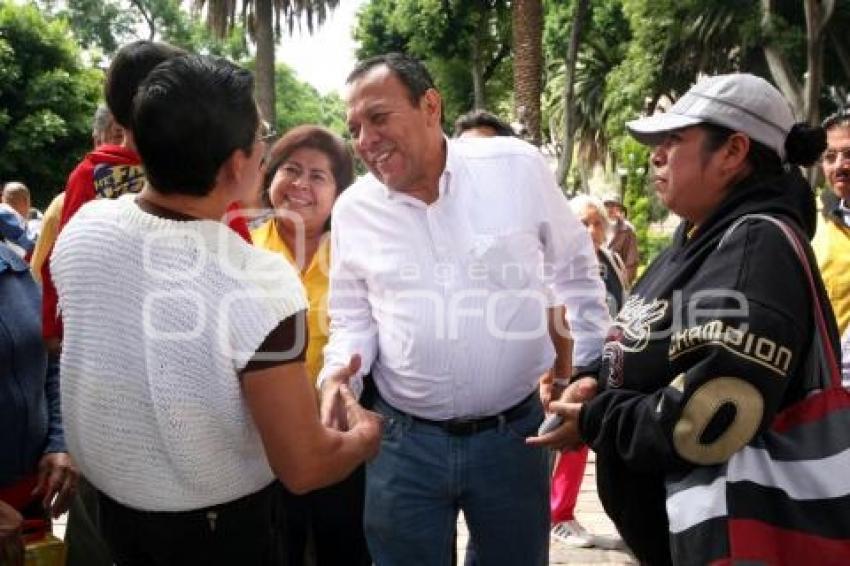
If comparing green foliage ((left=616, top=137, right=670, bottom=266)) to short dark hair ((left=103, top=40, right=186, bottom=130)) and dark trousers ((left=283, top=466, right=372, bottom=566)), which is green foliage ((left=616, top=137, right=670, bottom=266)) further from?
short dark hair ((left=103, top=40, right=186, bottom=130))

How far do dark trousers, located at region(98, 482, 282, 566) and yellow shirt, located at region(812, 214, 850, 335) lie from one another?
8.28ft

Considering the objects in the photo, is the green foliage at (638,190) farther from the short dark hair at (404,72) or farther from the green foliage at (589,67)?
the short dark hair at (404,72)

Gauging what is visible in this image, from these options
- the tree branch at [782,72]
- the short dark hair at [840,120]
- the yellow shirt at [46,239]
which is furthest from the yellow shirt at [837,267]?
the tree branch at [782,72]

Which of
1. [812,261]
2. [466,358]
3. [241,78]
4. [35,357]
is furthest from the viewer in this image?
[466,358]

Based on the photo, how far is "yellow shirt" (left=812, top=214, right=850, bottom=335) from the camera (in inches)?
133

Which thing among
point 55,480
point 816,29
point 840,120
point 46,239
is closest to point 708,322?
point 55,480

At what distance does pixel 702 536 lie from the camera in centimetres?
171

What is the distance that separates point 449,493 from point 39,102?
21.5 m

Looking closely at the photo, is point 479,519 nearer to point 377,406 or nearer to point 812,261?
point 377,406

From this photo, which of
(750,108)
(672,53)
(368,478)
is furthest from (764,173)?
(672,53)

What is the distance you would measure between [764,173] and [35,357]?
6.00 ft

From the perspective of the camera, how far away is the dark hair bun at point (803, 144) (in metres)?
1.96

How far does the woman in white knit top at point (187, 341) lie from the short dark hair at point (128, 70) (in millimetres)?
580

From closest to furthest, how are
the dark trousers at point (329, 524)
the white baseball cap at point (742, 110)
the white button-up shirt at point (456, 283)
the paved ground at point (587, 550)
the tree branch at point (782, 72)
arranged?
the white baseball cap at point (742, 110)
the white button-up shirt at point (456, 283)
the dark trousers at point (329, 524)
the paved ground at point (587, 550)
the tree branch at point (782, 72)
